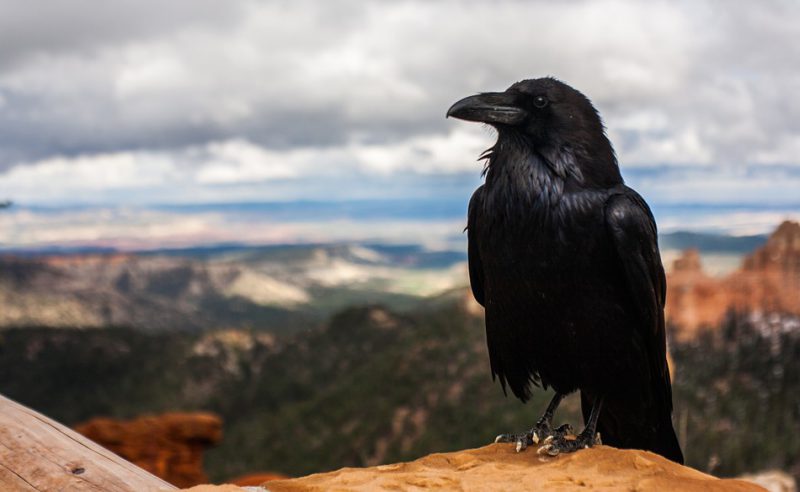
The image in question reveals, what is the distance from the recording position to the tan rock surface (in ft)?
18.4

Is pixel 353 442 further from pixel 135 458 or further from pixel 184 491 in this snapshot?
pixel 184 491

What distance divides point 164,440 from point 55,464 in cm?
2142

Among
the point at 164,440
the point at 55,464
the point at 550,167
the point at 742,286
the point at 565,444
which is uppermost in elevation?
the point at 550,167

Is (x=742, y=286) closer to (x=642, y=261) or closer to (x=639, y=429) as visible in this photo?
(x=639, y=429)

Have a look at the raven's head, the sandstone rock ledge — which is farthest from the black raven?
the sandstone rock ledge

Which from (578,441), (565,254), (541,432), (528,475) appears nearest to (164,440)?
(541,432)

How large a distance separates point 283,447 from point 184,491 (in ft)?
167

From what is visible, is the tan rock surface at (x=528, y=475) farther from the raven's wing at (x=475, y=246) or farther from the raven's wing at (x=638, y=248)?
the raven's wing at (x=475, y=246)

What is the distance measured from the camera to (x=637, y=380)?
6.90 metres

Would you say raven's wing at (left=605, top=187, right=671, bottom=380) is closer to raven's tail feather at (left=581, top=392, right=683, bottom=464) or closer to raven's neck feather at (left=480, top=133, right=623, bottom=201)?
raven's neck feather at (left=480, top=133, right=623, bottom=201)

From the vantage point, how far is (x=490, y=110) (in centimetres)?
668

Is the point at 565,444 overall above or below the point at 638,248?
below

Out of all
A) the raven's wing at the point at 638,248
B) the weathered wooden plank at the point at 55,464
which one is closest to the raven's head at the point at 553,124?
the raven's wing at the point at 638,248

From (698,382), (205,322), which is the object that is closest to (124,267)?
(205,322)
